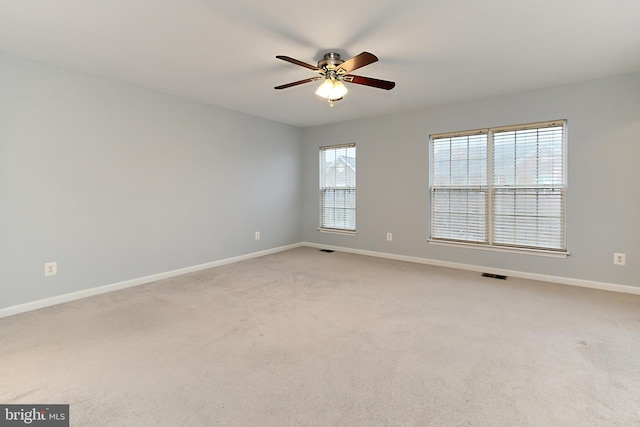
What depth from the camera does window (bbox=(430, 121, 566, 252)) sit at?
3764mm

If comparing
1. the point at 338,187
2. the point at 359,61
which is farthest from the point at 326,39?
the point at 338,187

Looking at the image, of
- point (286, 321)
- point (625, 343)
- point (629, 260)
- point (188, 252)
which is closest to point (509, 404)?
point (625, 343)

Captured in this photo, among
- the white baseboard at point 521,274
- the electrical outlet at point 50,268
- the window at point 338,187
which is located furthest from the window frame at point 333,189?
the electrical outlet at point 50,268

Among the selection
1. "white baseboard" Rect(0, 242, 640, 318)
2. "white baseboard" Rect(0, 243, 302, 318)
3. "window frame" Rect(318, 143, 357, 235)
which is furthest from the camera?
"window frame" Rect(318, 143, 357, 235)

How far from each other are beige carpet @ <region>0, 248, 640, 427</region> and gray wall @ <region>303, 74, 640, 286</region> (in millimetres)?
541

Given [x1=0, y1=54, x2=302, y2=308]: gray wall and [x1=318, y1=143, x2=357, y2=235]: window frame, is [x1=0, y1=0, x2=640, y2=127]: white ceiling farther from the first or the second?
[x1=318, y1=143, x2=357, y2=235]: window frame

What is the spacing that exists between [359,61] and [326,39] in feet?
1.18

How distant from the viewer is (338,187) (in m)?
5.68

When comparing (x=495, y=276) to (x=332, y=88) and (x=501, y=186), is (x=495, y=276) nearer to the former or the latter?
(x=501, y=186)

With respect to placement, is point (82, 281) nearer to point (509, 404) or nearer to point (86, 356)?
point (86, 356)

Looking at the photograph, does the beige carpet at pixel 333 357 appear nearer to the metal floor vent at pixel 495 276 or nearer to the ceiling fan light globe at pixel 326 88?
the metal floor vent at pixel 495 276

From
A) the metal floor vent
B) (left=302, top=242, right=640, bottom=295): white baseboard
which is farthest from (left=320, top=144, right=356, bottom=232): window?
the metal floor vent

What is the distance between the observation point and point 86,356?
2080mm

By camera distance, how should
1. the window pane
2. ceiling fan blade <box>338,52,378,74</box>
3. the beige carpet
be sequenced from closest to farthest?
the beige carpet, ceiling fan blade <box>338,52,378,74</box>, the window pane
